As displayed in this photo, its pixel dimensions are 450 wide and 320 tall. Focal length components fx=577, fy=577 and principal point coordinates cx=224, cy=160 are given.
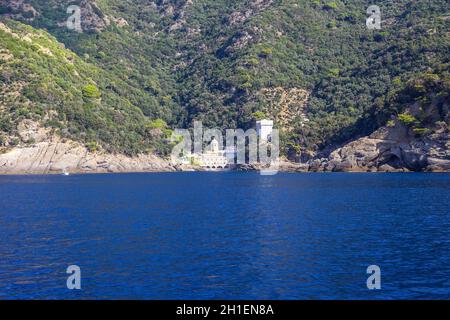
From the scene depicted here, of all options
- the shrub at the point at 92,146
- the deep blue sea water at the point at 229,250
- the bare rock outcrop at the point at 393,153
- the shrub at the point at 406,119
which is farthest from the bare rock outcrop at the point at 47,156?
the deep blue sea water at the point at 229,250

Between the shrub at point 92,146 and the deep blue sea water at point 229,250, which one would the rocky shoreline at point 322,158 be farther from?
the deep blue sea water at point 229,250

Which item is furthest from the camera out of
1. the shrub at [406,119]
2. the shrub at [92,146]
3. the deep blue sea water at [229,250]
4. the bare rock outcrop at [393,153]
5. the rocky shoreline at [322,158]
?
the shrub at [92,146]

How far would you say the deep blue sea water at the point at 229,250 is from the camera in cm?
2745

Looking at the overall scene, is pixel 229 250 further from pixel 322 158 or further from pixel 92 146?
pixel 92 146

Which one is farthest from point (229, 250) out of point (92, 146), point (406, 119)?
point (92, 146)

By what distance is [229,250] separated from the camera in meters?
37.4

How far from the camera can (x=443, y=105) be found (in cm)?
13500

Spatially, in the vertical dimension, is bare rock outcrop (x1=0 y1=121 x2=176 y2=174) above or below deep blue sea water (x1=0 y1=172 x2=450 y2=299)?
above

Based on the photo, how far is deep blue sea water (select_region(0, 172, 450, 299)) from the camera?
90.1ft

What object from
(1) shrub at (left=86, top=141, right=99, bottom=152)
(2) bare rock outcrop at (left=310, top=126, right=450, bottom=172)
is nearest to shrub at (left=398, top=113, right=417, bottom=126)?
(2) bare rock outcrop at (left=310, top=126, right=450, bottom=172)

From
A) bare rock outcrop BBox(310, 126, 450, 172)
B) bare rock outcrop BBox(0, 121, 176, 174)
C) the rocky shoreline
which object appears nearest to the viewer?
bare rock outcrop BBox(310, 126, 450, 172)

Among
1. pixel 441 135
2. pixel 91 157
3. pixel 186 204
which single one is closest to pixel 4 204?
pixel 186 204

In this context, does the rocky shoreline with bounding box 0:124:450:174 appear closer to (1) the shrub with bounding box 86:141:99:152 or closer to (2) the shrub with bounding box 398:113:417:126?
(1) the shrub with bounding box 86:141:99:152
